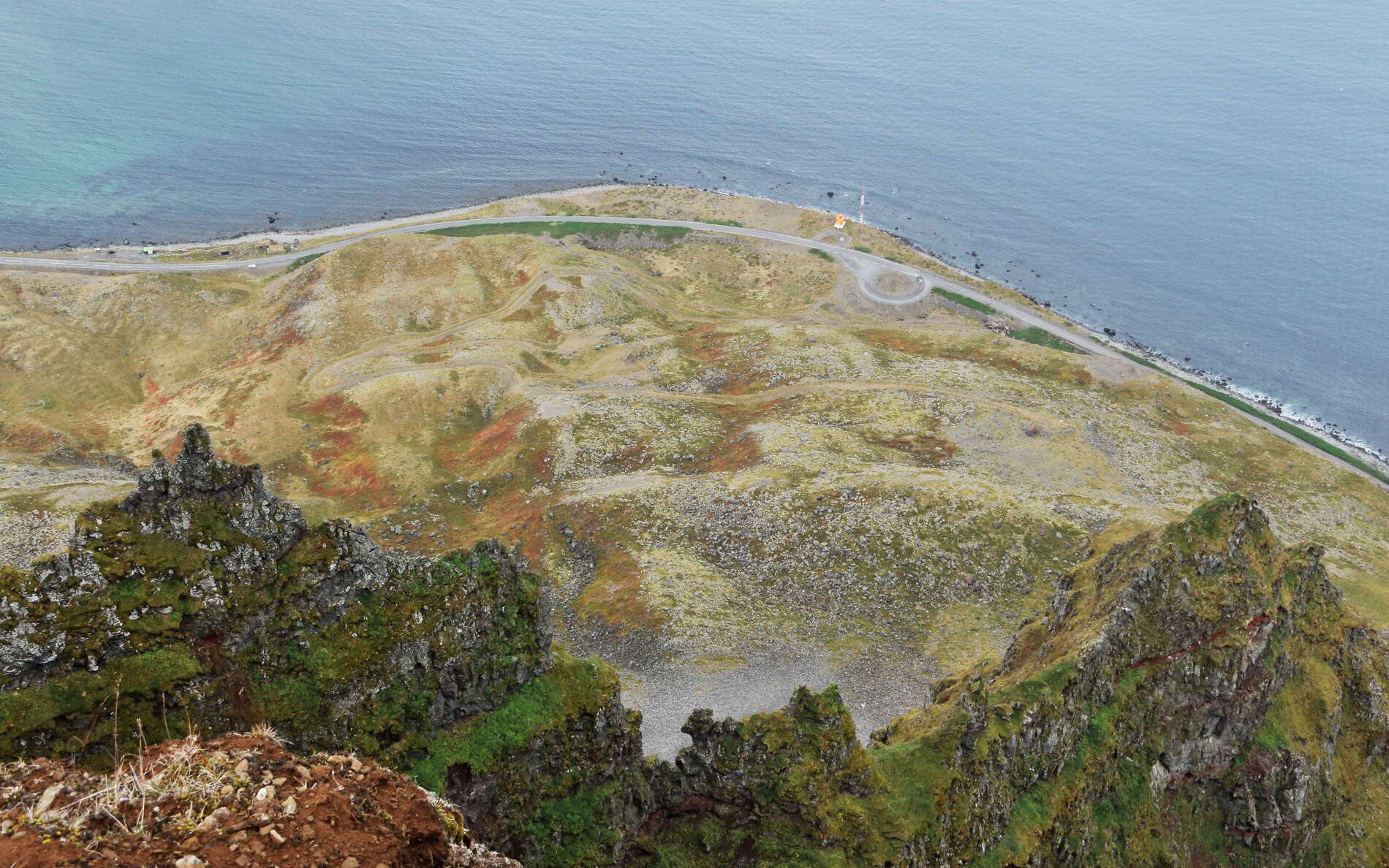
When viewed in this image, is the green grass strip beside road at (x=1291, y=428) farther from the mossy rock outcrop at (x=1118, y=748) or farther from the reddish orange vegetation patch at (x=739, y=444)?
the mossy rock outcrop at (x=1118, y=748)

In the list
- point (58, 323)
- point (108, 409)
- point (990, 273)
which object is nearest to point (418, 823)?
point (108, 409)

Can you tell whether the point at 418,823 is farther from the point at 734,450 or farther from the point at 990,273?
the point at 990,273

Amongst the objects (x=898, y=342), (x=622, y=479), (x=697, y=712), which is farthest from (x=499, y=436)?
(x=697, y=712)

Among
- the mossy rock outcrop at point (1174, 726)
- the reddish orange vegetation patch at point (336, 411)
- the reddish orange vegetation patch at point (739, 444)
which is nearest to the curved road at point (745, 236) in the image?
the reddish orange vegetation patch at point (739, 444)

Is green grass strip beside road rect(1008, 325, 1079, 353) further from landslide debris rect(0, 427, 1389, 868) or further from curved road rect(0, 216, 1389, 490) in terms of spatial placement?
landslide debris rect(0, 427, 1389, 868)

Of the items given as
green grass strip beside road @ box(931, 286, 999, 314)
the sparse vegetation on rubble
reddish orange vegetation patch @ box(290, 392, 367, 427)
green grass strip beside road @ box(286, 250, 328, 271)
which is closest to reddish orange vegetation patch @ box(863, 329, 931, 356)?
the sparse vegetation on rubble

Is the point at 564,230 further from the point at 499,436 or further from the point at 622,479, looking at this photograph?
the point at 622,479
